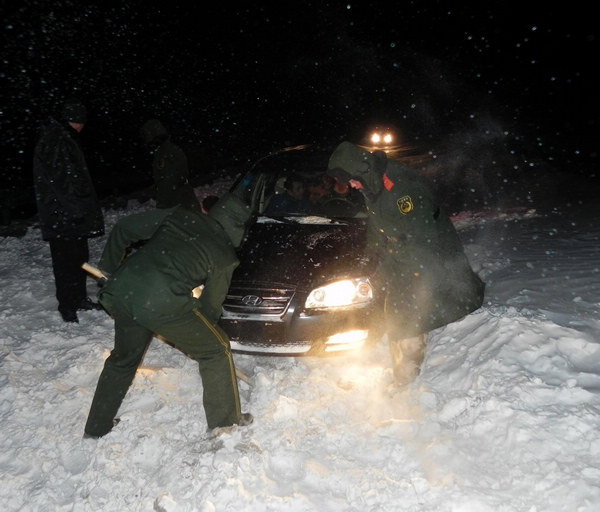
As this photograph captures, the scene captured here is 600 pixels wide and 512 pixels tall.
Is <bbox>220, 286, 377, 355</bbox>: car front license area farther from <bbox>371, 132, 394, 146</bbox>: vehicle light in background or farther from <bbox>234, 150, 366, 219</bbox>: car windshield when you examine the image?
<bbox>371, 132, 394, 146</bbox>: vehicle light in background

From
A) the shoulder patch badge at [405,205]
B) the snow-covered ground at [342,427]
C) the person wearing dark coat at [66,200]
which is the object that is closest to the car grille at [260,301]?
the snow-covered ground at [342,427]

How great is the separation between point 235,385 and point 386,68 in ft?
147

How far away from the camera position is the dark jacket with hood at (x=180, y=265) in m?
2.56

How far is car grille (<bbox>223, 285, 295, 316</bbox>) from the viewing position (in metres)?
3.40

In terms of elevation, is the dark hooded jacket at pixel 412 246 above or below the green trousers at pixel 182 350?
above

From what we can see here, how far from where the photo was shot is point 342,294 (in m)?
3.49

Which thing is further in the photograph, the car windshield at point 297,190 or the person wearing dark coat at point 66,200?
the car windshield at point 297,190

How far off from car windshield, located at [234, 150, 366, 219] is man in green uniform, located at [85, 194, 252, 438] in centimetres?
173

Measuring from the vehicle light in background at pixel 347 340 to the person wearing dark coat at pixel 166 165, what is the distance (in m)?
3.01

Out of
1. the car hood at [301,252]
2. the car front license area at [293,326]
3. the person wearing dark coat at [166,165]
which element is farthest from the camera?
the person wearing dark coat at [166,165]

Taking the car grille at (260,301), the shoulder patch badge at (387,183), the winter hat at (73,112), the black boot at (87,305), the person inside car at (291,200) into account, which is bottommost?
the black boot at (87,305)

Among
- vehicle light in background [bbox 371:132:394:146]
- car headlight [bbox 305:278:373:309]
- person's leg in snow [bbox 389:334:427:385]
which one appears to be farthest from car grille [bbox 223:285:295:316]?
vehicle light in background [bbox 371:132:394:146]

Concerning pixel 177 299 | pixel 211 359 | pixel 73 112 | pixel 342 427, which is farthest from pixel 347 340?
Answer: pixel 73 112

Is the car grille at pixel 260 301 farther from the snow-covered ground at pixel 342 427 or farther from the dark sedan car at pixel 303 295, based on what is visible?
the snow-covered ground at pixel 342 427
